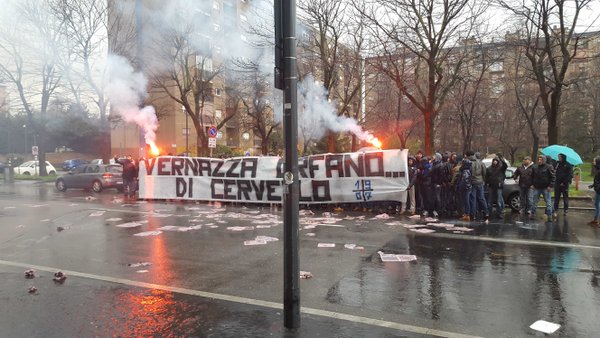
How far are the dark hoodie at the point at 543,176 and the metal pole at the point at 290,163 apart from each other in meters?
9.06

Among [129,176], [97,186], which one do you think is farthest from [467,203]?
[97,186]

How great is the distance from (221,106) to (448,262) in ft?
145


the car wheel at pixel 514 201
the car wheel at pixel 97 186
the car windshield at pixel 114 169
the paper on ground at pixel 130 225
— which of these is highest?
the car windshield at pixel 114 169

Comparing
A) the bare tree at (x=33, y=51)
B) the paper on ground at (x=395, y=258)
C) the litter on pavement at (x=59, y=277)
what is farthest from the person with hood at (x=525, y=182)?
the bare tree at (x=33, y=51)

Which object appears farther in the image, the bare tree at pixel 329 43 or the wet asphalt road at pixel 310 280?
the bare tree at pixel 329 43

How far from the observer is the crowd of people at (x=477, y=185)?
35.9 feet

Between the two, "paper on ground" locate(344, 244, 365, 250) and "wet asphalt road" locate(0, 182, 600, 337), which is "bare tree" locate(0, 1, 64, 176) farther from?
"paper on ground" locate(344, 244, 365, 250)

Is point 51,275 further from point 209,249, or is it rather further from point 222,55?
point 222,55

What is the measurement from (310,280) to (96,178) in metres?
17.5

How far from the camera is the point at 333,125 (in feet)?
81.0

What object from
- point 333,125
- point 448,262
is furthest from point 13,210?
point 333,125

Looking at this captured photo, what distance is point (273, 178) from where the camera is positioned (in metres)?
14.3

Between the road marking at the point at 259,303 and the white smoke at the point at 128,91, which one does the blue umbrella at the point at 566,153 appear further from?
the white smoke at the point at 128,91

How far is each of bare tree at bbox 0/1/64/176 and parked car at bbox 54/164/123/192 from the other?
6.50 meters
